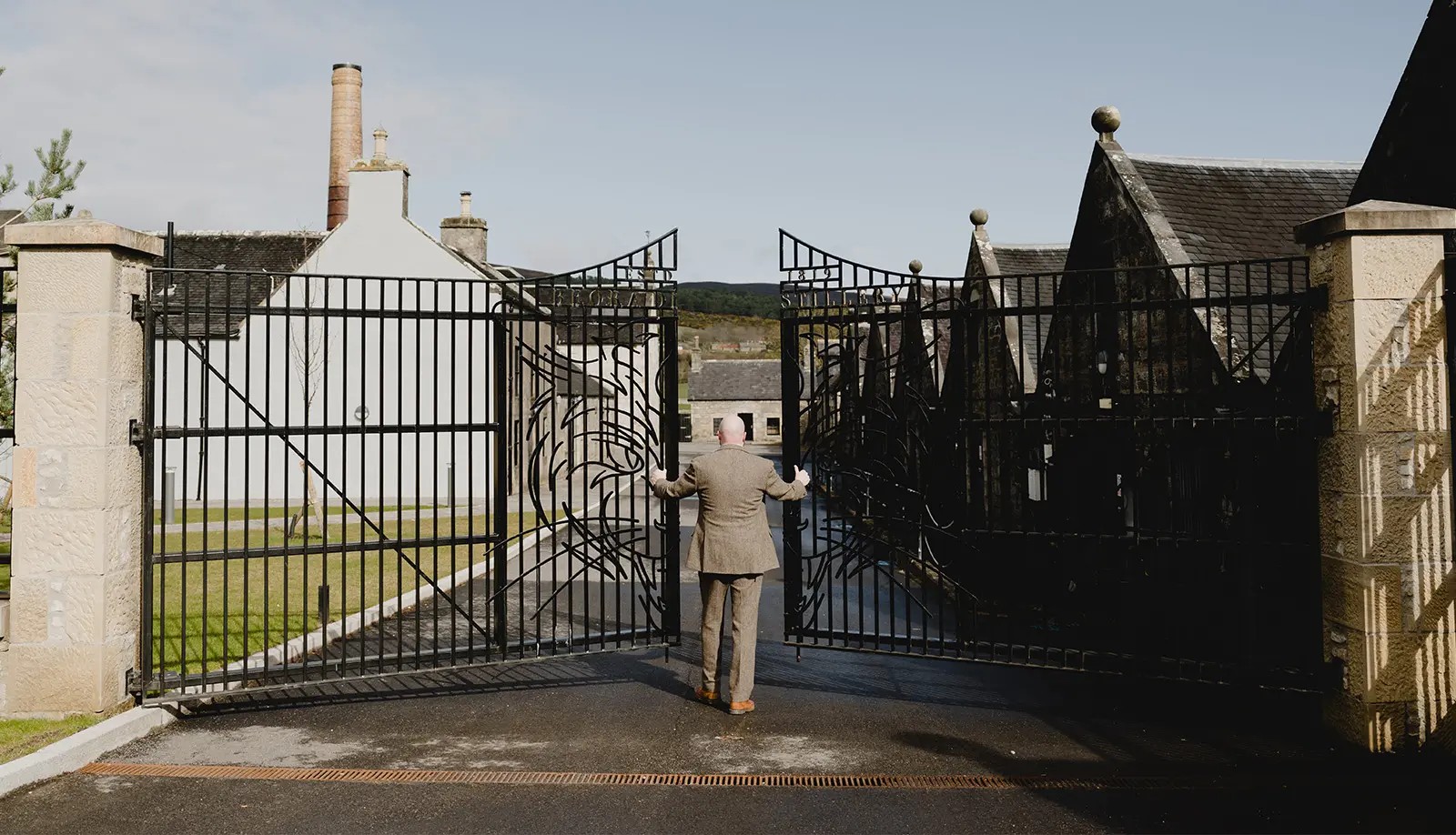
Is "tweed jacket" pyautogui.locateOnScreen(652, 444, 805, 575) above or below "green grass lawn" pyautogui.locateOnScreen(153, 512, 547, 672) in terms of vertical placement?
above

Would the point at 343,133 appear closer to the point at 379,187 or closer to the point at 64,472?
the point at 379,187

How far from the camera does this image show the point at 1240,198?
35.0ft

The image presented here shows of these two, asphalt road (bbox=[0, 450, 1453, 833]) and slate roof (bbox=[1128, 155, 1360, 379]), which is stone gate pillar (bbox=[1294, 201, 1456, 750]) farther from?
slate roof (bbox=[1128, 155, 1360, 379])

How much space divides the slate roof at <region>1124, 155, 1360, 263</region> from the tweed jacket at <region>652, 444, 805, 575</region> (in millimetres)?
4834

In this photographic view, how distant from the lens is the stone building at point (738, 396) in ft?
217

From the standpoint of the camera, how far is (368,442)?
21.8m

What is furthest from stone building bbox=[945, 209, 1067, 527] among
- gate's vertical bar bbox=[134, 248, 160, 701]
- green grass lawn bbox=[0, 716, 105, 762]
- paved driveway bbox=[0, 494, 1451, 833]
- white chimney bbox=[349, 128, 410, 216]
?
white chimney bbox=[349, 128, 410, 216]

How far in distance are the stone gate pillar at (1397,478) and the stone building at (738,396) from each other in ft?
192

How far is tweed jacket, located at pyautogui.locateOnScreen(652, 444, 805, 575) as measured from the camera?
263 inches

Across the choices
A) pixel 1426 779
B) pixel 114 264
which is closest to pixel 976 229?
pixel 1426 779

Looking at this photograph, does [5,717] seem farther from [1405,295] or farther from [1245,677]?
[1405,295]

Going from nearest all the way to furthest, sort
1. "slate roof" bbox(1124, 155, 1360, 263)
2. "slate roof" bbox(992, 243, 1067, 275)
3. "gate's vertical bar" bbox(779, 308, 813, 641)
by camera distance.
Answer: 1. "gate's vertical bar" bbox(779, 308, 813, 641)
2. "slate roof" bbox(1124, 155, 1360, 263)
3. "slate roof" bbox(992, 243, 1067, 275)

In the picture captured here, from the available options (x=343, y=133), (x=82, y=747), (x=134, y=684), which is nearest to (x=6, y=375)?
(x=134, y=684)

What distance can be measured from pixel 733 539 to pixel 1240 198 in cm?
741
